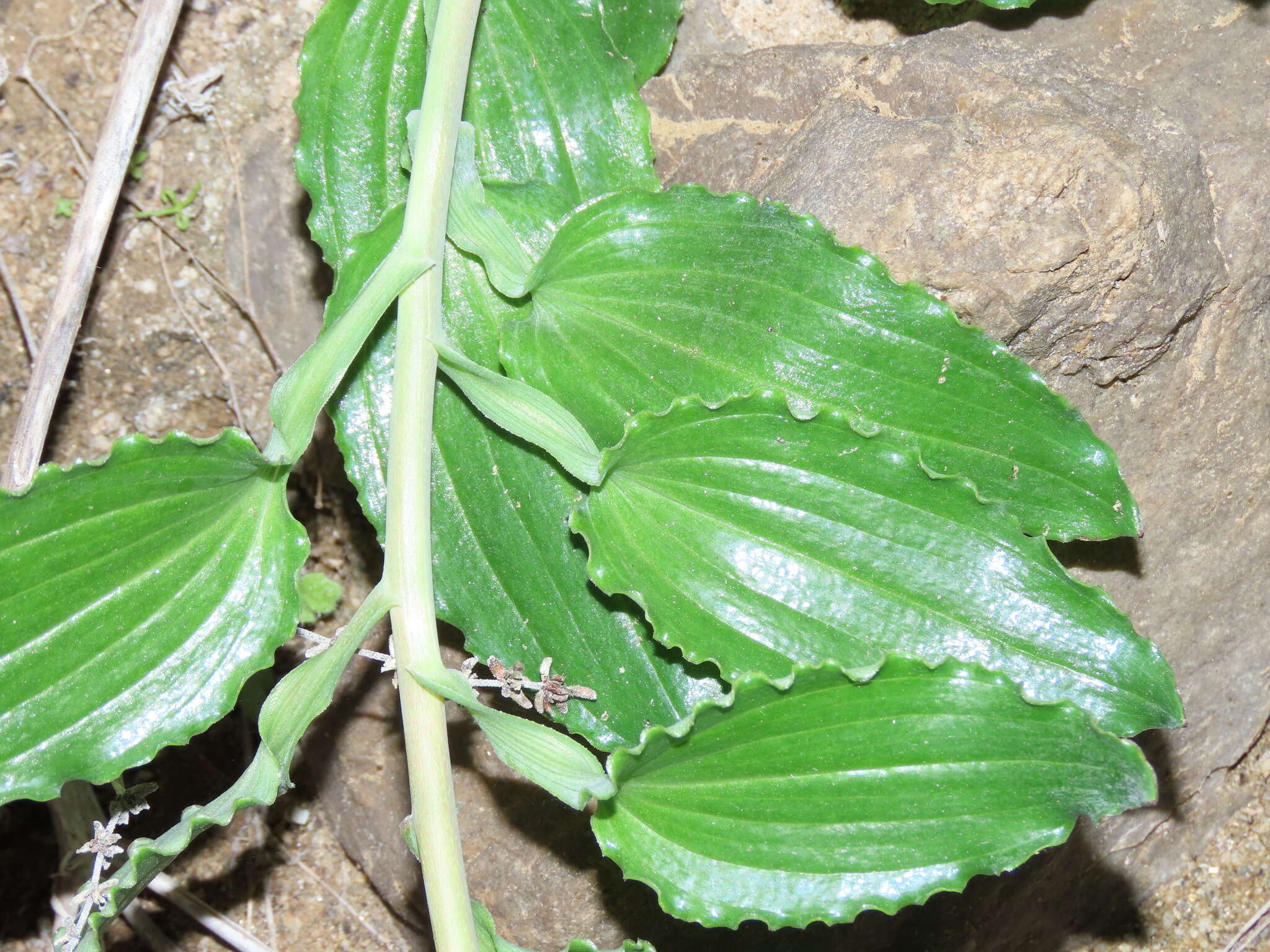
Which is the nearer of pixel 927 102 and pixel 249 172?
pixel 927 102

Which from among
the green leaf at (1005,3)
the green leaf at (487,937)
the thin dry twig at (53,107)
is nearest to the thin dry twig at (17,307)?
the thin dry twig at (53,107)

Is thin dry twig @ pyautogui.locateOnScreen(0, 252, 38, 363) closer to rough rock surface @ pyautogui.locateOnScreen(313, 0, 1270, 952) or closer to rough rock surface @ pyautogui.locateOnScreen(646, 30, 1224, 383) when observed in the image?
rough rock surface @ pyautogui.locateOnScreen(313, 0, 1270, 952)

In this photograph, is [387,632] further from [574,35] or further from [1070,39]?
[1070,39]

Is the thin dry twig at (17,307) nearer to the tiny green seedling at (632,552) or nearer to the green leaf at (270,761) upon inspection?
the tiny green seedling at (632,552)

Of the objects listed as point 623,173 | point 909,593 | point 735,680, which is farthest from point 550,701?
point 623,173

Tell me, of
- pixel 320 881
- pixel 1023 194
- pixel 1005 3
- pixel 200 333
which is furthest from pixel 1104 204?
pixel 320 881

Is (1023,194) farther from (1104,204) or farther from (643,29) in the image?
(643,29)

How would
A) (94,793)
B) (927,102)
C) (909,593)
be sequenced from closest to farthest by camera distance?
1. (909,593)
2. (927,102)
3. (94,793)
